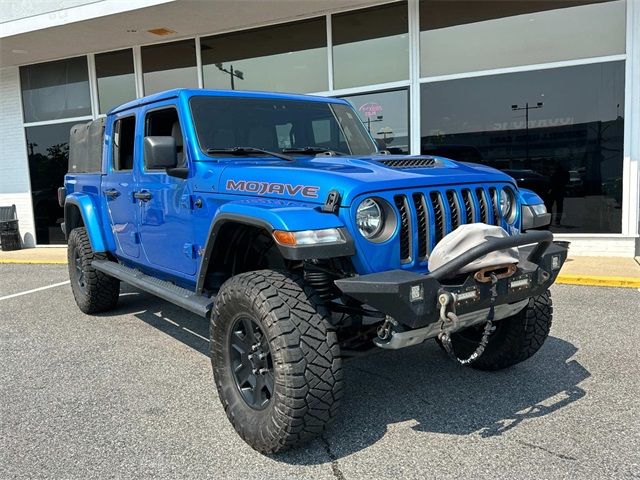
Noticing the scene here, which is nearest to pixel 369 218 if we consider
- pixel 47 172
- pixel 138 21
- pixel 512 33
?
pixel 512 33

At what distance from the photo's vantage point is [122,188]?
465 centimetres

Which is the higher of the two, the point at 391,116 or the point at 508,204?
the point at 391,116

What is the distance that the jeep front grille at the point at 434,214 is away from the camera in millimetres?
2793

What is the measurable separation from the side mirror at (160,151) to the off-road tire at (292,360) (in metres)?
1.14

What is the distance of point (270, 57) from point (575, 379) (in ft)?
25.8

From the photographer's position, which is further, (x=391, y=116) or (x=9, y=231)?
(x=9, y=231)

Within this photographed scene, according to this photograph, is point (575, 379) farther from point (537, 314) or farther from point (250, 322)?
point (250, 322)

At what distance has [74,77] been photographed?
37.9 ft

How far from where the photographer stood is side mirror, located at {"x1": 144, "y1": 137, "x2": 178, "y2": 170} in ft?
11.3

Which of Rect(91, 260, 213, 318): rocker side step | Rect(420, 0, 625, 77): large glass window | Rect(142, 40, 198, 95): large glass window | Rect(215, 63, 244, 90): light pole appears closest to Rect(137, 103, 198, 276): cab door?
Rect(91, 260, 213, 318): rocker side step

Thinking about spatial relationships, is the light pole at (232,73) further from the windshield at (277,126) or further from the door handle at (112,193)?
the windshield at (277,126)

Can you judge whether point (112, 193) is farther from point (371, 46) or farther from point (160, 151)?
point (371, 46)

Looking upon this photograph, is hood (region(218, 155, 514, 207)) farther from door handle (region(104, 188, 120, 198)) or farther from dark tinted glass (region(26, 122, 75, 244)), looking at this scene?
dark tinted glass (region(26, 122, 75, 244))

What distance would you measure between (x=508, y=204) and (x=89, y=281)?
13.6ft
